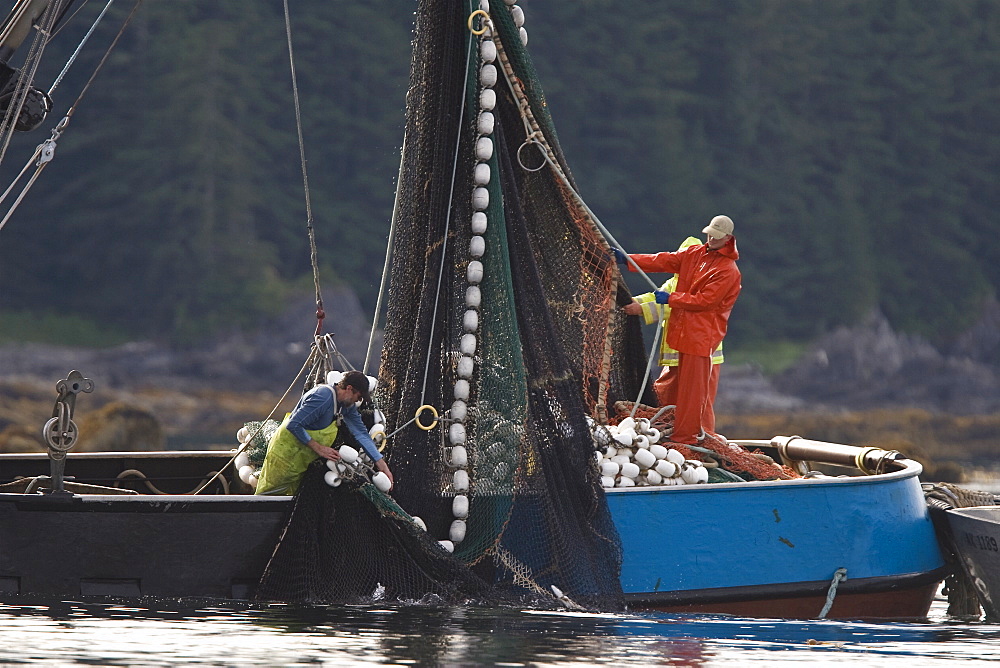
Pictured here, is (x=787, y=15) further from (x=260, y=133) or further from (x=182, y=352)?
(x=182, y=352)

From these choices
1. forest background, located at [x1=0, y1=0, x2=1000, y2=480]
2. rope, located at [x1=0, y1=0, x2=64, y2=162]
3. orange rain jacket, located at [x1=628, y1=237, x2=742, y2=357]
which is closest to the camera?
rope, located at [x1=0, y1=0, x2=64, y2=162]

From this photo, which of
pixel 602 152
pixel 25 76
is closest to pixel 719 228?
pixel 25 76

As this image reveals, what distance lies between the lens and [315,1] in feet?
138

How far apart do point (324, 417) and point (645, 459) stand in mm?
2028

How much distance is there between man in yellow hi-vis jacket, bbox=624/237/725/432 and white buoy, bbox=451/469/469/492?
2.08 meters

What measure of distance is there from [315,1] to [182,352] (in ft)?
34.5

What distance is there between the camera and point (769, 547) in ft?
31.3

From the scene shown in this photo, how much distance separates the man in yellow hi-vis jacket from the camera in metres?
10.7

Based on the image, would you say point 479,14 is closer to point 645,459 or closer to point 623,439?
point 623,439

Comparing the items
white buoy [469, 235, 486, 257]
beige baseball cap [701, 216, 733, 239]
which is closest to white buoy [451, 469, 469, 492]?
white buoy [469, 235, 486, 257]

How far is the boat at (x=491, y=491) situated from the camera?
8.98 metres

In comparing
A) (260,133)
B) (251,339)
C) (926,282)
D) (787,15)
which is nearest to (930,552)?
(251,339)

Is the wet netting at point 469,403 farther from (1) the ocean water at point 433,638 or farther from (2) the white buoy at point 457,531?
(1) the ocean water at point 433,638

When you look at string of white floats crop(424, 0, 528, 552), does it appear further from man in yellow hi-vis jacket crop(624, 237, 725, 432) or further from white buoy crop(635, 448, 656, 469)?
man in yellow hi-vis jacket crop(624, 237, 725, 432)
